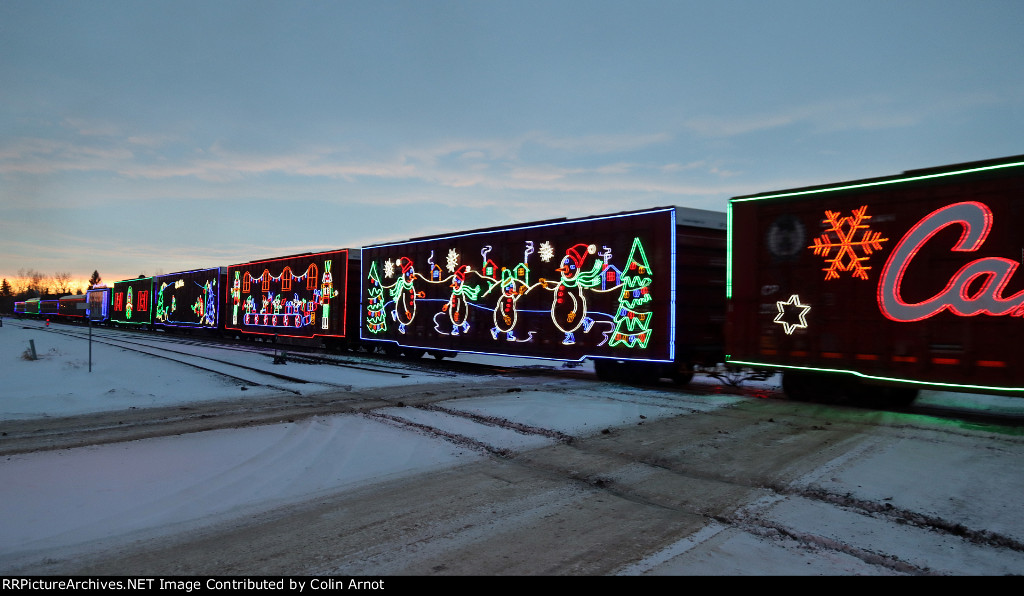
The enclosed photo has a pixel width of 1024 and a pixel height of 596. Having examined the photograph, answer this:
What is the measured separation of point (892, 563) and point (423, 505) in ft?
12.2

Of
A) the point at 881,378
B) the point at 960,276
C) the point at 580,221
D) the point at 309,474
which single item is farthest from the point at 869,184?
the point at 309,474

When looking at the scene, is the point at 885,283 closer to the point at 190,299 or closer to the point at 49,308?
the point at 190,299

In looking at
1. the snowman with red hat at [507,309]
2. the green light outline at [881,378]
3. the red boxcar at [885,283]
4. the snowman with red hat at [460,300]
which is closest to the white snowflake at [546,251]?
the snowman with red hat at [507,309]

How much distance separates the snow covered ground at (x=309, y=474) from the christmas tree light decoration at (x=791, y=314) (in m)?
1.81

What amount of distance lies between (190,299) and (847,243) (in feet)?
122

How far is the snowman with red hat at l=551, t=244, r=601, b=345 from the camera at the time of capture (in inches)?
550

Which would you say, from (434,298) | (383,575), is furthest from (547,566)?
(434,298)

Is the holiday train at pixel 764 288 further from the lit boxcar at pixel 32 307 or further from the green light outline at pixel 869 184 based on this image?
the lit boxcar at pixel 32 307

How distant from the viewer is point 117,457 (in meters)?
6.99

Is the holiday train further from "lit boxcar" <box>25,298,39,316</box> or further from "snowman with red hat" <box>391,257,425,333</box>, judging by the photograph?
"lit boxcar" <box>25,298,39,316</box>

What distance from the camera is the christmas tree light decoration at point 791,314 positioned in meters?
10.5

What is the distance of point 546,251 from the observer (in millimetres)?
14992

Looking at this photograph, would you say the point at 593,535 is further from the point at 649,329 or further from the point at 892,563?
the point at 649,329

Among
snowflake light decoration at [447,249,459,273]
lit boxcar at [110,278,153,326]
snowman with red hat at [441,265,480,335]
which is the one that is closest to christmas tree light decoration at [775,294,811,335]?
snowman with red hat at [441,265,480,335]
